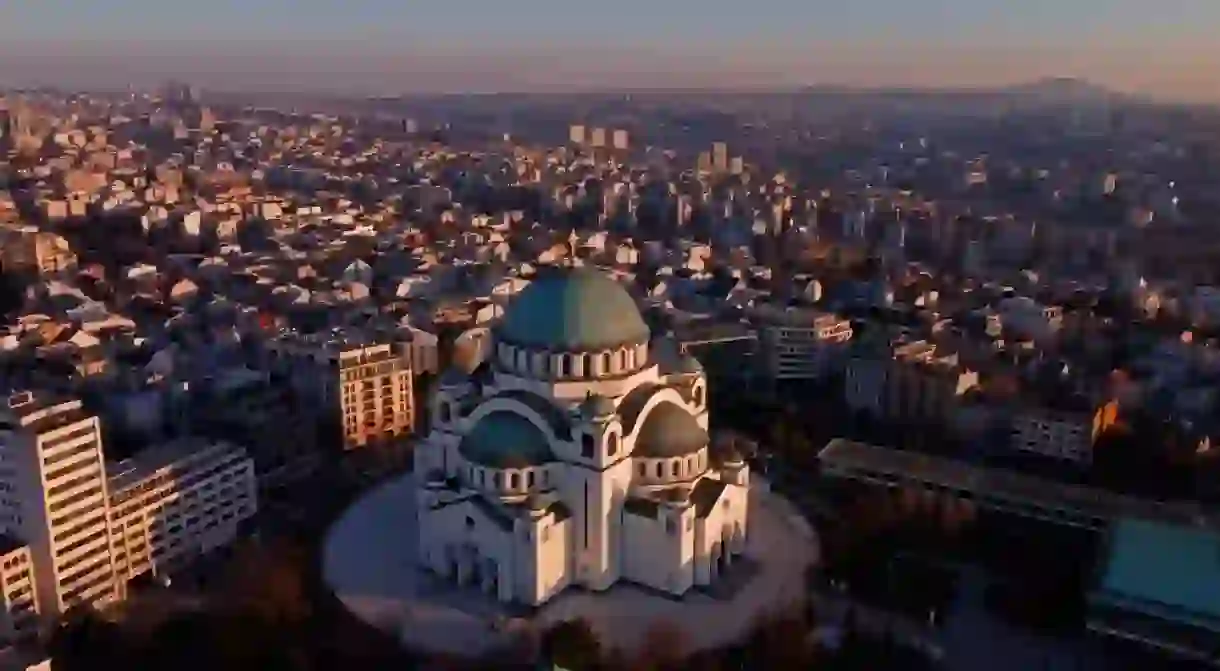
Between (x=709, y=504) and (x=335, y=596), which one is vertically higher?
(x=709, y=504)

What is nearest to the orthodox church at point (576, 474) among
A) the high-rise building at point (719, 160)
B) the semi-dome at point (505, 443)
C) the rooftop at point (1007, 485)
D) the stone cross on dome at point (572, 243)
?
the semi-dome at point (505, 443)

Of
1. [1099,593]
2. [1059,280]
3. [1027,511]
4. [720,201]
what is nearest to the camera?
[1099,593]

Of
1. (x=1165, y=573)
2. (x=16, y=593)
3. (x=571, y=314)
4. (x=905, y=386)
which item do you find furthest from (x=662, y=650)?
(x=905, y=386)

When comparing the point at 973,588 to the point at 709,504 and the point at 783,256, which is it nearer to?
the point at 709,504

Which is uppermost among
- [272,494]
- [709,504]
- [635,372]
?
[635,372]

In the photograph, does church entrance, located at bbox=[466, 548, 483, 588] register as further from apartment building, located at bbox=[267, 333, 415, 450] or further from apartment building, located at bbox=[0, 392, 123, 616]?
apartment building, located at bbox=[267, 333, 415, 450]

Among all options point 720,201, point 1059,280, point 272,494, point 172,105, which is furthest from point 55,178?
point 172,105

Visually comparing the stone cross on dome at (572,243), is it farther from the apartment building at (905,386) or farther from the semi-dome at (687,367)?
the semi-dome at (687,367)
